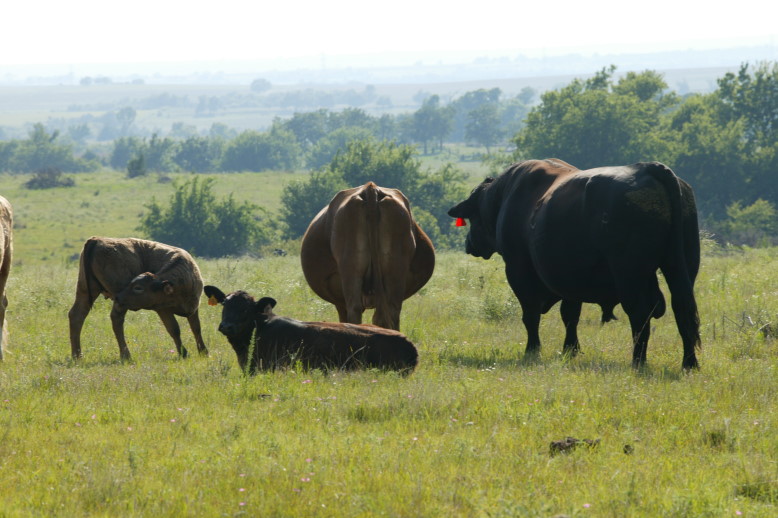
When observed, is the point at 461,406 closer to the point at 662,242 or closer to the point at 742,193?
the point at 662,242

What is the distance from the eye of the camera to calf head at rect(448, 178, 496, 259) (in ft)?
43.3

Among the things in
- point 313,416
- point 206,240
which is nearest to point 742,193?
point 206,240

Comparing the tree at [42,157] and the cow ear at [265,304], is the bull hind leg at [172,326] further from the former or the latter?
the tree at [42,157]

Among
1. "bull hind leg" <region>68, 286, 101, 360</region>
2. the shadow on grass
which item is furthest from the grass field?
"bull hind leg" <region>68, 286, 101, 360</region>

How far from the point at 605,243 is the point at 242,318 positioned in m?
3.66

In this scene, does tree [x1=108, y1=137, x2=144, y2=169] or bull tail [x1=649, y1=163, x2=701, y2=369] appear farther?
tree [x1=108, y1=137, x2=144, y2=169]

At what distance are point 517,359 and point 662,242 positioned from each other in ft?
7.32

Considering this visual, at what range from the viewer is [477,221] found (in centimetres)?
1348

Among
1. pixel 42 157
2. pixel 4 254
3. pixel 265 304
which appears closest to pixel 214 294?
pixel 265 304

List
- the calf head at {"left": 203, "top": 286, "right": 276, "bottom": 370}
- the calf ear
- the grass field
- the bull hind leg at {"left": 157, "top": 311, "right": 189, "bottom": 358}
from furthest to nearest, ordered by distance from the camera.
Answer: the bull hind leg at {"left": 157, "top": 311, "right": 189, "bottom": 358}, the calf ear, the calf head at {"left": 203, "top": 286, "right": 276, "bottom": 370}, the grass field

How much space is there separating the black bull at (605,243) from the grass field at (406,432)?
56cm

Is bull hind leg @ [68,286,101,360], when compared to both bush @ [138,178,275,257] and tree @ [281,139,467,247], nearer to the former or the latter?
bush @ [138,178,275,257]

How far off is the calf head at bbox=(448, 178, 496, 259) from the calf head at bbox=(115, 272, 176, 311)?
13.5 feet

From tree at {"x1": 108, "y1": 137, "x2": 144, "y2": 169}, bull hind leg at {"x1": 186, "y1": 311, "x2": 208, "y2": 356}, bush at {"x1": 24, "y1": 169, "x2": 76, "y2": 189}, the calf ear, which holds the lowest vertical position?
tree at {"x1": 108, "y1": 137, "x2": 144, "y2": 169}
